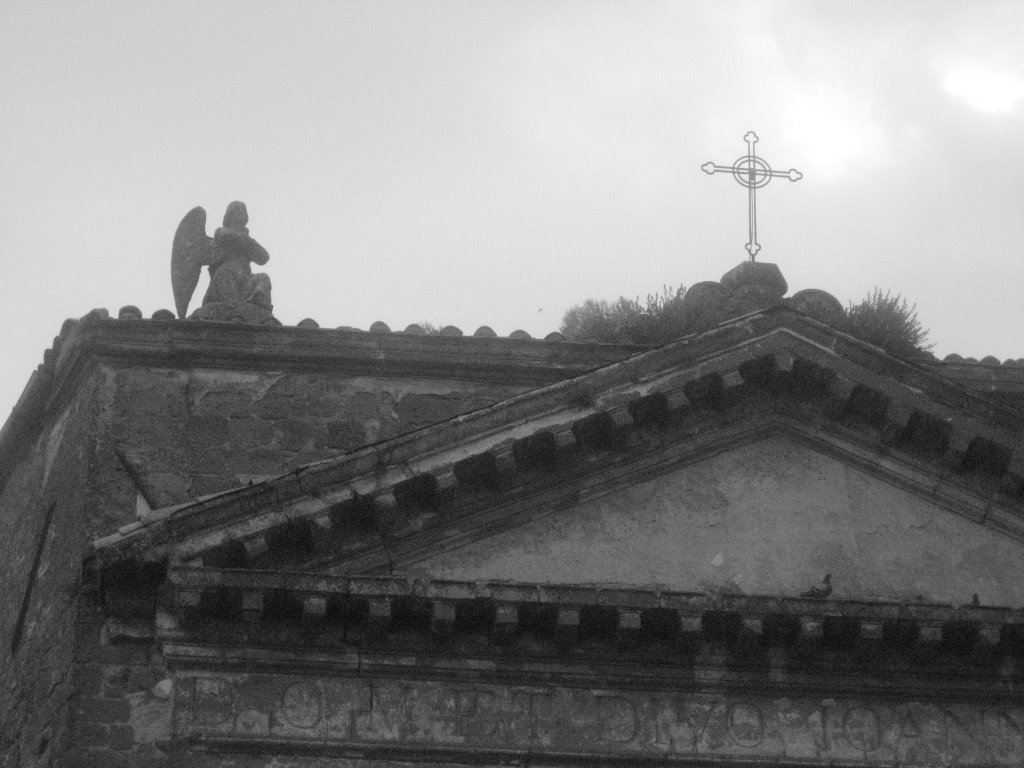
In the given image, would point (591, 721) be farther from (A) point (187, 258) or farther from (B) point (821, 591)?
(A) point (187, 258)

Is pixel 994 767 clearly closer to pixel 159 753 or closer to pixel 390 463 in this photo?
pixel 390 463

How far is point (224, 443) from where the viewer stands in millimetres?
17500

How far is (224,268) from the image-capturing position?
18.6 meters

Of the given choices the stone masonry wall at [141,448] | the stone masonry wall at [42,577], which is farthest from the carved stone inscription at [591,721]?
the stone masonry wall at [141,448]

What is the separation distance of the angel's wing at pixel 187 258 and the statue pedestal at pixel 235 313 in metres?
0.34

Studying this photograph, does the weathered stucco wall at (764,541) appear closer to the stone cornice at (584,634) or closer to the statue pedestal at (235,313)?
the stone cornice at (584,634)

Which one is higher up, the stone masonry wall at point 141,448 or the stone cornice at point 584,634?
the stone masonry wall at point 141,448

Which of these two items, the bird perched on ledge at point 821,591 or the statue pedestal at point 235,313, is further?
the statue pedestal at point 235,313

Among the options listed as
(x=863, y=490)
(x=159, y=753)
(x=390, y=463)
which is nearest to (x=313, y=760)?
(x=159, y=753)

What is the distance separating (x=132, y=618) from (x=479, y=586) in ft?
7.12

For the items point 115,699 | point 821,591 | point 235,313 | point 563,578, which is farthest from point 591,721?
point 235,313

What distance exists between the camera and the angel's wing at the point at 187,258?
18609mm

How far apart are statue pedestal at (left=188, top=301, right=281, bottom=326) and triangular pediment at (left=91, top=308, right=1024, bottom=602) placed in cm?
293

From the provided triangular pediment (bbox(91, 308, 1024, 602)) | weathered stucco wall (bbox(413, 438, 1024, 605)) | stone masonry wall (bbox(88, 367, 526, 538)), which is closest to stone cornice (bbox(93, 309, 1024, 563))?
triangular pediment (bbox(91, 308, 1024, 602))
